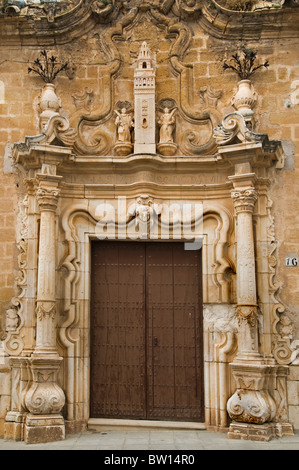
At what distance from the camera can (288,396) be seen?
714 cm

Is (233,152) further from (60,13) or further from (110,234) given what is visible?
(60,13)

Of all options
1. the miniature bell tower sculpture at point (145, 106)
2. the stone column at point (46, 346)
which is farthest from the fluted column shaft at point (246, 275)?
the stone column at point (46, 346)

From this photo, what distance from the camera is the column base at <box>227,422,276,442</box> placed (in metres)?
6.72

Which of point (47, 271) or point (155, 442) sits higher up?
point (47, 271)

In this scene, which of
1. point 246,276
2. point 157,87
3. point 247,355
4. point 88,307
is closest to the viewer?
point 247,355

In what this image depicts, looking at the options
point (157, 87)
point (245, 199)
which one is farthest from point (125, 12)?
point (245, 199)

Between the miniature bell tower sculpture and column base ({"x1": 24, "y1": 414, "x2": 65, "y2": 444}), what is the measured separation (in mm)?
3649

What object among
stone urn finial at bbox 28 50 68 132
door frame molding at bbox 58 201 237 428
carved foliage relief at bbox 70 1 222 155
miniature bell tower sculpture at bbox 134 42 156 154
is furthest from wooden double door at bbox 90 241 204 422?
stone urn finial at bbox 28 50 68 132

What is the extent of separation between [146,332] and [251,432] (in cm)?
188

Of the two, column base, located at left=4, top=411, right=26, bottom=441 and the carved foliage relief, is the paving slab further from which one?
the carved foliage relief

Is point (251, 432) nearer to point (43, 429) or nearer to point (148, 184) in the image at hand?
point (43, 429)

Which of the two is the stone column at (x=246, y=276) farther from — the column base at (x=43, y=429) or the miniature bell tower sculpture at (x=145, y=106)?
the column base at (x=43, y=429)

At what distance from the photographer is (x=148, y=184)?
764 centimetres

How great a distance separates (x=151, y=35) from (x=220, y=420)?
5.49 meters
